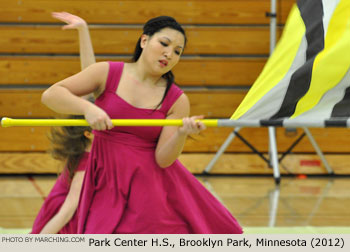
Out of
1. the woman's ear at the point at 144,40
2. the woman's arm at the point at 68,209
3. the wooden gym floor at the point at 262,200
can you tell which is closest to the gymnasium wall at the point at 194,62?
the wooden gym floor at the point at 262,200

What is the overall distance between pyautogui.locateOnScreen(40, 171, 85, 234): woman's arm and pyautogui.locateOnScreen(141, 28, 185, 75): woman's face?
2.49 feet

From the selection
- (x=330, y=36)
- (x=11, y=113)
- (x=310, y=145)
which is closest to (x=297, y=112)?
(x=330, y=36)

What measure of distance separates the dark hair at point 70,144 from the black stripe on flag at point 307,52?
1006 millimetres

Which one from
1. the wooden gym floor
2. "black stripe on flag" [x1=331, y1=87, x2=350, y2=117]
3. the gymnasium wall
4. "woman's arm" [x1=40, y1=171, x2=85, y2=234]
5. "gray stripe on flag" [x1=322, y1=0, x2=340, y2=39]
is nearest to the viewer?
"black stripe on flag" [x1=331, y1=87, x2=350, y2=117]

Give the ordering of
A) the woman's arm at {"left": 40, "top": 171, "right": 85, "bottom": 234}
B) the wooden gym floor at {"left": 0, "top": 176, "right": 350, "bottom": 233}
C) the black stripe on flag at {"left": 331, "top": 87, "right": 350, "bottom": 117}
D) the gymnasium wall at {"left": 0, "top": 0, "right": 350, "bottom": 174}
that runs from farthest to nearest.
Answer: the gymnasium wall at {"left": 0, "top": 0, "right": 350, "bottom": 174}
the wooden gym floor at {"left": 0, "top": 176, "right": 350, "bottom": 233}
the woman's arm at {"left": 40, "top": 171, "right": 85, "bottom": 234}
the black stripe on flag at {"left": 331, "top": 87, "right": 350, "bottom": 117}

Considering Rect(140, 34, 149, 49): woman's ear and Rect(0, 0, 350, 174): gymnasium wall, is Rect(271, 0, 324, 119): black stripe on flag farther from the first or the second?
Rect(0, 0, 350, 174): gymnasium wall

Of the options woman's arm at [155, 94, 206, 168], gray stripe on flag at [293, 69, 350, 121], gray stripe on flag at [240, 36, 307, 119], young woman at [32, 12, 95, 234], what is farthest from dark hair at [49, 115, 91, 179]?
gray stripe on flag at [293, 69, 350, 121]

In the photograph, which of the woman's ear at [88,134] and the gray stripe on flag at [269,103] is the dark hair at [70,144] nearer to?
the woman's ear at [88,134]

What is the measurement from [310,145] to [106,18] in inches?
76.3

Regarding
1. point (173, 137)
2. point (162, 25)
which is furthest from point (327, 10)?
point (173, 137)

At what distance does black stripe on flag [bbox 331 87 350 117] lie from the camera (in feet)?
5.74

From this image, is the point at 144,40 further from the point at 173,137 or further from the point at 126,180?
the point at 126,180

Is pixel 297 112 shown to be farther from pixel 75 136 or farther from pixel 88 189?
pixel 75 136

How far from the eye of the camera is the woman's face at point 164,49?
1.92 meters
